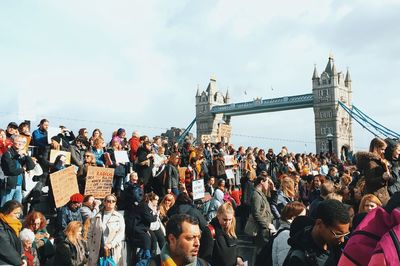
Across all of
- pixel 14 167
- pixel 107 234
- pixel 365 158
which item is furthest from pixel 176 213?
pixel 365 158

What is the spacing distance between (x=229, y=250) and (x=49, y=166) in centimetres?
508

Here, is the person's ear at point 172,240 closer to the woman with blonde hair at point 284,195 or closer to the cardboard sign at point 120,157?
the woman with blonde hair at point 284,195

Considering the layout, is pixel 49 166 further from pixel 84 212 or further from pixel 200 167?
pixel 200 167

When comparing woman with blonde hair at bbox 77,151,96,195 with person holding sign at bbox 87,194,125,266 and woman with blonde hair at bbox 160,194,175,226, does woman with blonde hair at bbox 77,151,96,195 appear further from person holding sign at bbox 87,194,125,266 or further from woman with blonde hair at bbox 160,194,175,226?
person holding sign at bbox 87,194,125,266

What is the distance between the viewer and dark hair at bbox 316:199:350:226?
2738 mm

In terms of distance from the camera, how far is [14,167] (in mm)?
8078

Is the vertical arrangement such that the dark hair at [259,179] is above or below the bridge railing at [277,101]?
below

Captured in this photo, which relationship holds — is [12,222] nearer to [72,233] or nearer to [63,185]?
[72,233]

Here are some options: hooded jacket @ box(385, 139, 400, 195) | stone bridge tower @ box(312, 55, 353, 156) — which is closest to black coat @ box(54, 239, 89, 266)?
hooded jacket @ box(385, 139, 400, 195)

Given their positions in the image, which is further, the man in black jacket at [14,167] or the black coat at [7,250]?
the man in black jacket at [14,167]

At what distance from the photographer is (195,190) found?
11.1 m

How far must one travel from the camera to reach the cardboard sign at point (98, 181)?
924 centimetres

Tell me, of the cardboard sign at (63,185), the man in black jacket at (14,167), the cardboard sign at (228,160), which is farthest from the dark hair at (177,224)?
the cardboard sign at (228,160)

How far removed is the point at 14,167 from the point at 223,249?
13.7 ft
